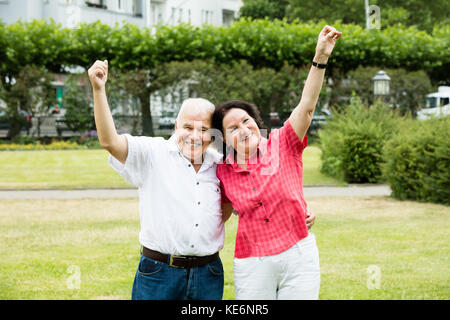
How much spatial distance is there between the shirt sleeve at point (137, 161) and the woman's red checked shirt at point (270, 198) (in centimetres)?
41

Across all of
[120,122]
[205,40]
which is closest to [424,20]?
[205,40]

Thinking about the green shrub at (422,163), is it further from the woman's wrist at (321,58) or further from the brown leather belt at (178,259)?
the brown leather belt at (178,259)

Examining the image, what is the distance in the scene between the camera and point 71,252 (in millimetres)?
7125

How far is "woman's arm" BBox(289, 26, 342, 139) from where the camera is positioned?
9.61 feet

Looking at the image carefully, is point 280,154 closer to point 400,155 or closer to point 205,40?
point 400,155

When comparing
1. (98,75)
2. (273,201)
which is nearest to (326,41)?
(273,201)

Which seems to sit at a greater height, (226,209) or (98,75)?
(98,75)

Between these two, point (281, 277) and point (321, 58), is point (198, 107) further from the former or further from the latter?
point (281, 277)

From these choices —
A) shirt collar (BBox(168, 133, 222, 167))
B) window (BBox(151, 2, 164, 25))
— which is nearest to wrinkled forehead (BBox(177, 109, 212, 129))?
shirt collar (BBox(168, 133, 222, 167))

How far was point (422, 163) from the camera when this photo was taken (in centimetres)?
1109

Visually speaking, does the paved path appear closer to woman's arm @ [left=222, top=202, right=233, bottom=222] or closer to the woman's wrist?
woman's arm @ [left=222, top=202, right=233, bottom=222]

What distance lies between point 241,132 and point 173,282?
80 centimetres

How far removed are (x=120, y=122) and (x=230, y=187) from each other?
949 inches

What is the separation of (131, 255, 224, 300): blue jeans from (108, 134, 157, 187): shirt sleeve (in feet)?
1.37
